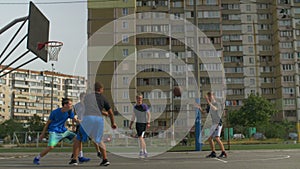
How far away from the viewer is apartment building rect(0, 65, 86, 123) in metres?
136

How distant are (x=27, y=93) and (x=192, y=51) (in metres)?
90.2

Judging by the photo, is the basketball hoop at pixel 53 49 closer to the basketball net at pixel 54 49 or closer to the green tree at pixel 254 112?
the basketball net at pixel 54 49

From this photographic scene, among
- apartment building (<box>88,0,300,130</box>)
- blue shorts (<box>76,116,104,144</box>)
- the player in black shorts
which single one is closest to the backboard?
the player in black shorts

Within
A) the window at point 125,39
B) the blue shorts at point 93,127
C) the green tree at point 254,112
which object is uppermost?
the window at point 125,39

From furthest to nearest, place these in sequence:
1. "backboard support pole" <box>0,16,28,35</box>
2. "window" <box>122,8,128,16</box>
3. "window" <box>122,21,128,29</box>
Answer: "window" <box>122,8,128,16</box> < "window" <box>122,21,128,29</box> < "backboard support pole" <box>0,16,28,35</box>

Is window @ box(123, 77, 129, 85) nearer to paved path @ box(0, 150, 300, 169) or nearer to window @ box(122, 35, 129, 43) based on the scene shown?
window @ box(122, 35, 129, 43)

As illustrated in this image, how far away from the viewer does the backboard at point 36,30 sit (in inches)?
629

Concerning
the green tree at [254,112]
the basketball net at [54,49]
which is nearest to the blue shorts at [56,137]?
the basketball net at [54,49]

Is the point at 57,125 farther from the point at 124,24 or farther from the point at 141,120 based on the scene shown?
the point at 124,24

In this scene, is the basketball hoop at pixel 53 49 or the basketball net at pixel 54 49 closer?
the basketball hoop at pixel 53 49

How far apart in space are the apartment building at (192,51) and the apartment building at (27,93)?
6395cm

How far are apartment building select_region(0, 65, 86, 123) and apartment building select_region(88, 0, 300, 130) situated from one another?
63952mm

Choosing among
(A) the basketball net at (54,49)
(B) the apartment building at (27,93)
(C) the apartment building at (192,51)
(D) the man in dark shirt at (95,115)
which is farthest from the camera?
(B) the apartment building at (27,93)

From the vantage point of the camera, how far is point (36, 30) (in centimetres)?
1648
